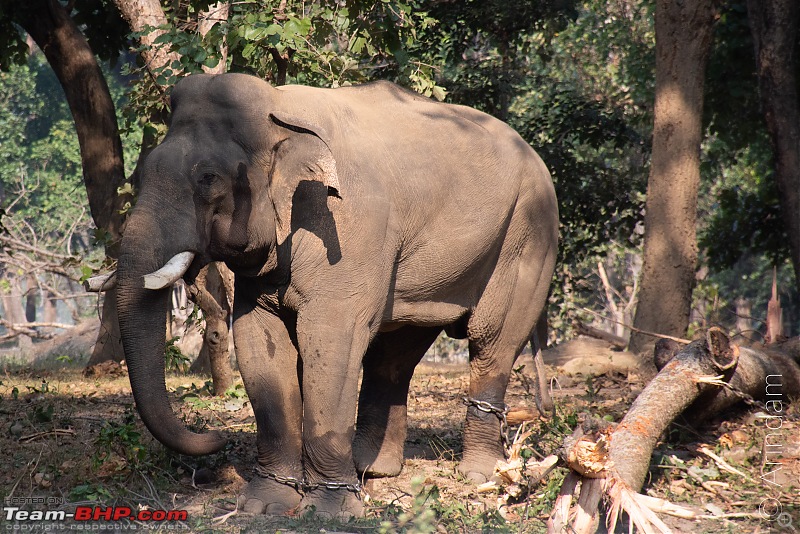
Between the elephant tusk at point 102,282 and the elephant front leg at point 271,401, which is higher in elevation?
the elephant tusk at point 102,282

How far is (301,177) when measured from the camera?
5.10 m

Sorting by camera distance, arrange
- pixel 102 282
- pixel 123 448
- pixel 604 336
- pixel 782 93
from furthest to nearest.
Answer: pixel 604 336 → pixel 782 93 → pixel 123 448 → pixel 102 282

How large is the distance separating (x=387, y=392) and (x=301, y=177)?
2142mm

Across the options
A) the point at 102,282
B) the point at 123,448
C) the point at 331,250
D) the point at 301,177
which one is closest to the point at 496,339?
the point at 331,250

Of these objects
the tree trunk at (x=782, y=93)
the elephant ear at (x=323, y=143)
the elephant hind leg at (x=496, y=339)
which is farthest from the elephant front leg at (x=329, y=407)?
the tree trunk at (x=782, y=93)

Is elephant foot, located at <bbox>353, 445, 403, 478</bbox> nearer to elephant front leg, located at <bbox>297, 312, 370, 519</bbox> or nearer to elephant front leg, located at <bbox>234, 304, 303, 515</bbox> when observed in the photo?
elephant front leg, located at <bbox>234, 304, 303, 515</bbox>

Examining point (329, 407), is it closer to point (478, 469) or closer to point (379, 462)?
point (379, 462)

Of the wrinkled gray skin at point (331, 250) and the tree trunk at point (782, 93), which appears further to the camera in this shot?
the tree trunk at point (782, 93)

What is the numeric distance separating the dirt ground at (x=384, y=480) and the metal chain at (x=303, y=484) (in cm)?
20

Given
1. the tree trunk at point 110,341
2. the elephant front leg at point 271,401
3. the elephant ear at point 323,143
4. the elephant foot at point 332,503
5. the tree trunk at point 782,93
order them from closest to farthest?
1. the elephant ear at point 323,143
2. the elephant foot at point 332,503
3. the elephant front leg at point 271,401
4. the tree trunk at point 782,93
5. the tree trunk at point 110,341

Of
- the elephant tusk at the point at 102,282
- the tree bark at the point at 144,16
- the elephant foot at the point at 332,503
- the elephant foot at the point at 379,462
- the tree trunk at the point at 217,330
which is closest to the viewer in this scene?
the elephant tusk at the point at 102,282

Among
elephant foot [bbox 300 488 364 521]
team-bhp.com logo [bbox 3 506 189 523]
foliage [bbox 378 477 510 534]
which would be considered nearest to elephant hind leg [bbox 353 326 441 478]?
foliage [bbox 378 477 510 534]

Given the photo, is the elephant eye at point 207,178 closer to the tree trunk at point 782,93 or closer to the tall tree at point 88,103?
A: the tall tree at point 88,103

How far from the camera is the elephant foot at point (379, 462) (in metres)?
6.43
